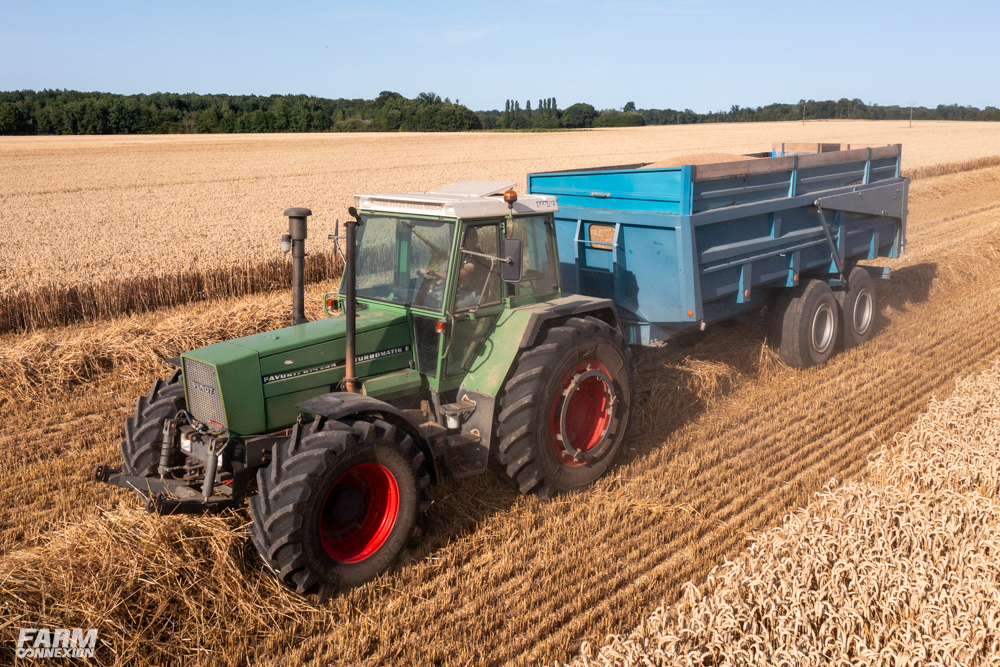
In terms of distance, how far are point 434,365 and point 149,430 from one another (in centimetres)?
188

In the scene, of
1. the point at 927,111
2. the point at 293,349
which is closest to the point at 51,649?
the point at 293,349

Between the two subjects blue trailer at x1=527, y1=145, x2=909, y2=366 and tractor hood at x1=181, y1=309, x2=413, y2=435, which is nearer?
tractor hood at x1=181, y1=309, x2=413, y2=435

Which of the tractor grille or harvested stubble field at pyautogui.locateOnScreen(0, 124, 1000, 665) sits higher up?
the tractor grille

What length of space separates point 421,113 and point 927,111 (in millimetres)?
75356

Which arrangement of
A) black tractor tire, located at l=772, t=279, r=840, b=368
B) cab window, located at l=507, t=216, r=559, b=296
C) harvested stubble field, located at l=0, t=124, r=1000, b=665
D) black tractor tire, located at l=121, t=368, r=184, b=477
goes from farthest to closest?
1. black tractor tire, located at l=772, t=279, r=840, b=368
2. cab window, located at l=507, t=216, r=559, b=296
3. black tractor tire, located at l=121, t=368, r=184, b=477
4. harvested stubble field, located at l=0, t=124, r=1000, b=665

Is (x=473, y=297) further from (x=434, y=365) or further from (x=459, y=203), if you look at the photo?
(x=459, y=203)

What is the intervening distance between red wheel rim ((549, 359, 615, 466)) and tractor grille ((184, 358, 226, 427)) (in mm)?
2224

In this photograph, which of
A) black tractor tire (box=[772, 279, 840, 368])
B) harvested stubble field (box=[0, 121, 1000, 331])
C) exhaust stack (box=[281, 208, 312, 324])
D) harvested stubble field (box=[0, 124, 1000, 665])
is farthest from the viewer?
harvested stubble field (box=[0, 121, 1000, 331])

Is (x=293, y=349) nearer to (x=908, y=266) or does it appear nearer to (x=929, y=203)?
(x=908, y=266)

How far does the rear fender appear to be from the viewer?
4.31 meters

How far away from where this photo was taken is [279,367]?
469 cm

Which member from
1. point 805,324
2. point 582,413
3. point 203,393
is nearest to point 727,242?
point 805,324

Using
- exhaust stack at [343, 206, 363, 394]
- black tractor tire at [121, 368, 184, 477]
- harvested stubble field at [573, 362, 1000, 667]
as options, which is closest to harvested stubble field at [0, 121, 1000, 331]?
black tractor tire at [121, 368, 184, 477]

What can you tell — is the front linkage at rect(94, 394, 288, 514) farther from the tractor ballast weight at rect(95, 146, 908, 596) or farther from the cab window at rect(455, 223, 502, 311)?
the cab window at rect(455, 223, 502, 311)
